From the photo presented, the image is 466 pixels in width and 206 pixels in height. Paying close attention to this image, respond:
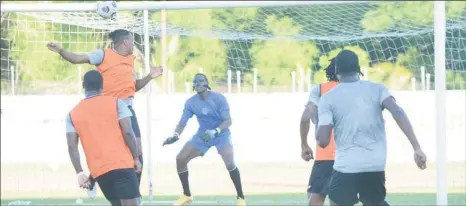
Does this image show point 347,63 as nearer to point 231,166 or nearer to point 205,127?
point 231,166

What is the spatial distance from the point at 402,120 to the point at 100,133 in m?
2.85

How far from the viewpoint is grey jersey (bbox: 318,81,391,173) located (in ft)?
31.9

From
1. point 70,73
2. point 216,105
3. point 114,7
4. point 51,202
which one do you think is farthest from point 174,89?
point 114,7

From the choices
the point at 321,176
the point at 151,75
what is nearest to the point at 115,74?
the point at 151,75

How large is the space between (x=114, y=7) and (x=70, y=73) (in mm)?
20472

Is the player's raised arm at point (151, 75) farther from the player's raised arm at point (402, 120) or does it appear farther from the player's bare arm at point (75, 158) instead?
the player's raised arm at point (402, 120)

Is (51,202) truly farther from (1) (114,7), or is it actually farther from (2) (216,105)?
(1) (114,7)

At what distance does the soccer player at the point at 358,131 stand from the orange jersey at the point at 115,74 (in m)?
3.74

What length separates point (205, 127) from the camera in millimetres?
16984

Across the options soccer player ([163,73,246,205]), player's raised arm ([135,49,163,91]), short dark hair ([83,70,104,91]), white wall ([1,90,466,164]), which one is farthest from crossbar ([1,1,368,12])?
white wall ([1,90,466,164])

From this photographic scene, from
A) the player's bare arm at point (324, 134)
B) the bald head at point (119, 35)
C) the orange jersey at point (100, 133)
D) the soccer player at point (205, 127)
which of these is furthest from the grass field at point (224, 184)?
the player's bare arm at point (324, 134)

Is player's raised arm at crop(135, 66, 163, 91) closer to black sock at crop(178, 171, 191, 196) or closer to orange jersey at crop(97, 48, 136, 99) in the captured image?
orange jersey at crop(97, 48, 136, 99)

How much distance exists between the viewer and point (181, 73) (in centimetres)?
2967

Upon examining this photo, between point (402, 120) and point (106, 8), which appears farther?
point (106, 8)
